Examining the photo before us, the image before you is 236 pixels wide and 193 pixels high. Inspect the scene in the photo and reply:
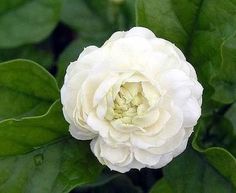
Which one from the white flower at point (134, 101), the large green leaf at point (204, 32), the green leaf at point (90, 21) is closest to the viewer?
the white flower at point (134, 101)

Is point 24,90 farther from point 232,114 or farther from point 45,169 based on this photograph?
point 232,114

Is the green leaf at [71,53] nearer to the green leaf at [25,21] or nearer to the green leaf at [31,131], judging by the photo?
the green leaf at [25,21]

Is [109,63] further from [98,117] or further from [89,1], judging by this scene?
[89,1]

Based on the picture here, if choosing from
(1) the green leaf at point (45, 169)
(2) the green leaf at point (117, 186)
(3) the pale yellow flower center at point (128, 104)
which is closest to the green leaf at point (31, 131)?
(1) the green leaf at point (45, 169)

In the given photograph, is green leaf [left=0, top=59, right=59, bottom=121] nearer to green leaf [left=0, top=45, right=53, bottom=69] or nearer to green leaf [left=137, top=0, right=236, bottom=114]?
green leaf [left=137, top=0, right=236, bottom=114]

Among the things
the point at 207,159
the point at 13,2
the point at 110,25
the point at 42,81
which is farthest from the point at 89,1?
the point at 207,159

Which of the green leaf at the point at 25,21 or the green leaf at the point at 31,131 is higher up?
the green leaf at the point at 31,131
